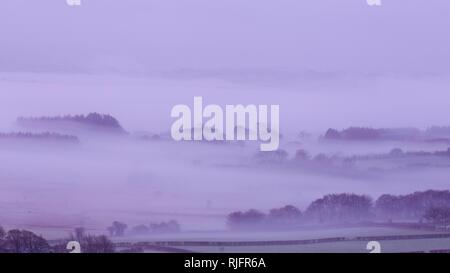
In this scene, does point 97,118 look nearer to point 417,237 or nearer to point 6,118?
point 6,118

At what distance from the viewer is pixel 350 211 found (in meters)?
3.53

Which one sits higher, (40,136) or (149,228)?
(40,136)

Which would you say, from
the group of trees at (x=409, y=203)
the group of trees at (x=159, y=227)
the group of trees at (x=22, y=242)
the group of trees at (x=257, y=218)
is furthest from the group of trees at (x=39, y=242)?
the group of trees at (x=409, y=203)

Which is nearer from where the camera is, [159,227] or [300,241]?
[159,227]

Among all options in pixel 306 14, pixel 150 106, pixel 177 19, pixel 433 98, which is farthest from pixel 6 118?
pixel 433 98

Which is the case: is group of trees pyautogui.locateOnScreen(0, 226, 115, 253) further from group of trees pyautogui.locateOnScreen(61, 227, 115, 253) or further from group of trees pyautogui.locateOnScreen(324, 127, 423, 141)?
group of trees pyautogui.locateOnScreen(324, 127, 423, 141)

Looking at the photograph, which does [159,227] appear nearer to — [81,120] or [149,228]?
[149,228]

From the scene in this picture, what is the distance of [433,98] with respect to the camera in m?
3.60

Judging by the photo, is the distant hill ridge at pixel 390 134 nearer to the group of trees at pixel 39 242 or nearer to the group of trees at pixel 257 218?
the group of trees at pixel 257 218

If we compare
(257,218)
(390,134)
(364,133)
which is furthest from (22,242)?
(390,134)

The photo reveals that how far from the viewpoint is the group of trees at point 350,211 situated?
3.50 m

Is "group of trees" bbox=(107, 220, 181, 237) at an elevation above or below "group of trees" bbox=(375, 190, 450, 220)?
below

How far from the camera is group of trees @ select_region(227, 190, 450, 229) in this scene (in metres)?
3.50

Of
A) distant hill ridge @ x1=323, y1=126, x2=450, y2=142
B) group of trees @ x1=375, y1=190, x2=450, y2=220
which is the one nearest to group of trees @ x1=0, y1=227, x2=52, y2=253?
distant hill ridge @ x1=323, y1=126, x2=450, y2=142
